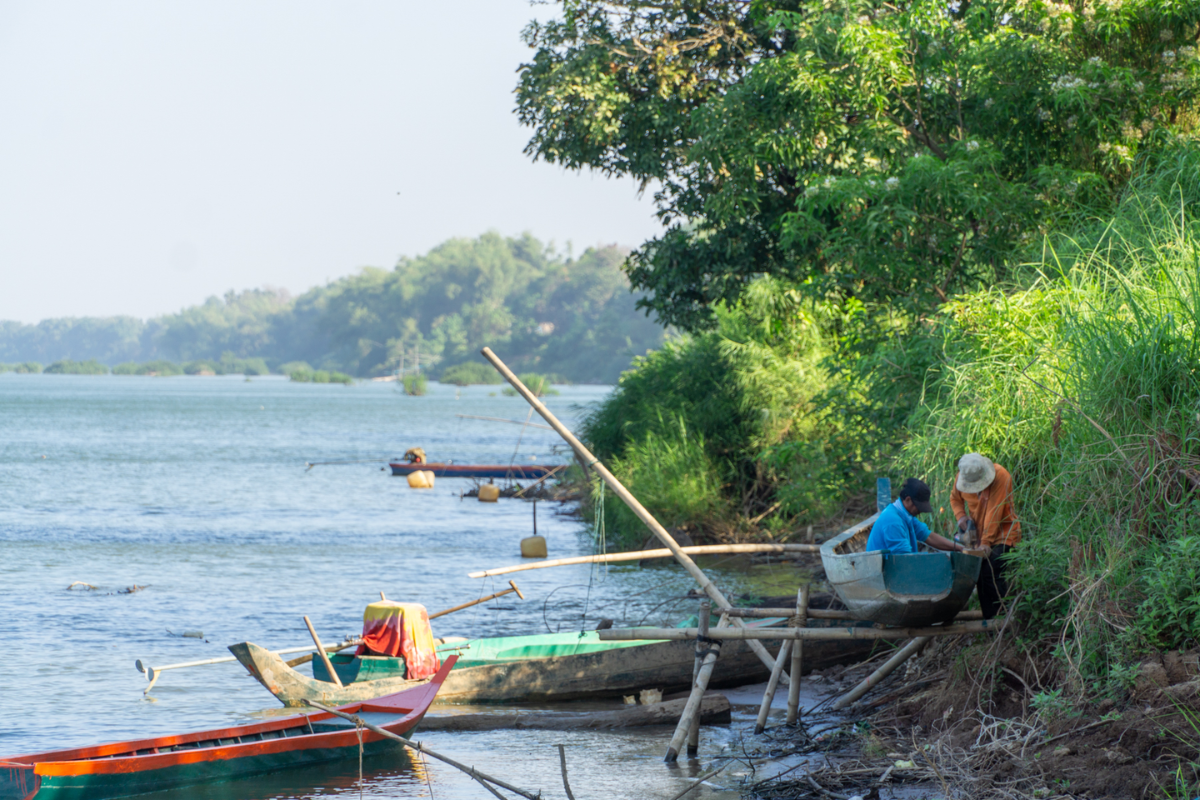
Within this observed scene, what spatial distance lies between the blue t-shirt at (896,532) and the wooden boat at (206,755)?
161 inches

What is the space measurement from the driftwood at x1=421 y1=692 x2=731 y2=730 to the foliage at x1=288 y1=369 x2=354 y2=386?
15632 cm

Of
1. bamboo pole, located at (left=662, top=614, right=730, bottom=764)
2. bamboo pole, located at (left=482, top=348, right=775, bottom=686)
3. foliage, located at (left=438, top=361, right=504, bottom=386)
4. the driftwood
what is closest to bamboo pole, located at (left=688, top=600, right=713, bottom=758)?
bamboo pole, located at (left=662, top=614, right=730, bottom=764)

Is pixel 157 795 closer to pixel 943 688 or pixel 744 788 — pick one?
pixel 744 788

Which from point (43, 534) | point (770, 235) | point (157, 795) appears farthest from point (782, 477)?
point (43, 534)

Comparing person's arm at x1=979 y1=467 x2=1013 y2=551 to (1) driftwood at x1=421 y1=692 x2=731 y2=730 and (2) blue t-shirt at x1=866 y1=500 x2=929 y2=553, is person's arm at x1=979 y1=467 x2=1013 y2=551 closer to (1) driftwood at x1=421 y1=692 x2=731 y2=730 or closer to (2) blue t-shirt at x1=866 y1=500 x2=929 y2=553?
(2) blue t-shirt at x1=866 y1=500 x2=929 y2=553

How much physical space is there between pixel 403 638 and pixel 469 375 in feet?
453

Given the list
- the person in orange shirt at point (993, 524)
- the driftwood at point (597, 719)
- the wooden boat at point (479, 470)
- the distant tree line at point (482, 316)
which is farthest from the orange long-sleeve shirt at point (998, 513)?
the distant tree line at point (482, 316)

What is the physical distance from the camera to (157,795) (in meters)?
8.49

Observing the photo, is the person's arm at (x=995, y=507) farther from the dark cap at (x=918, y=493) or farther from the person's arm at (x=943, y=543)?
the dark cap at (x=918, y=493)

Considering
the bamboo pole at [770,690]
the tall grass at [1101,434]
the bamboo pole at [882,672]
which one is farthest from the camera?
the bamboo pole at [770,690]

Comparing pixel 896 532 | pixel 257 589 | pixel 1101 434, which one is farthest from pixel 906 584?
pixel 257 589

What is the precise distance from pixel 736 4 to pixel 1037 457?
1116cm

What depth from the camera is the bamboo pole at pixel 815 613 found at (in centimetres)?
840

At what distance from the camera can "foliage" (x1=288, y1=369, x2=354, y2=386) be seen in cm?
16412
